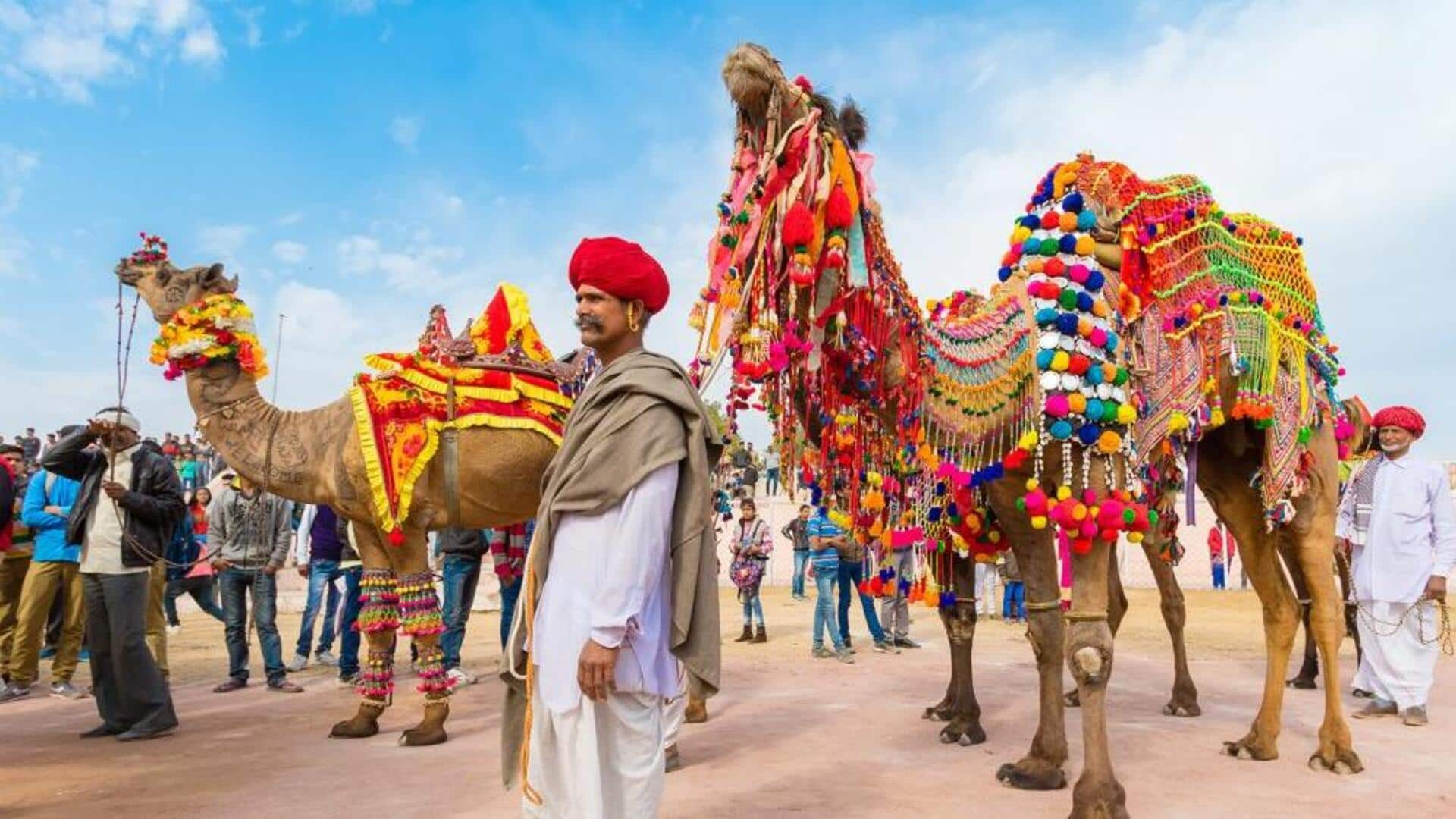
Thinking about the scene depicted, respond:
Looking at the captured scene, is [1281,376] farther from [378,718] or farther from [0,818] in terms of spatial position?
[0,818]

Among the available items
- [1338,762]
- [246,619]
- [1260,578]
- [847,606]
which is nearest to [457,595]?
[246,619]

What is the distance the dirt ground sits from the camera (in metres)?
4.40

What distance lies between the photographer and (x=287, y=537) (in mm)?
8992

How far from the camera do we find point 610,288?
2910mm

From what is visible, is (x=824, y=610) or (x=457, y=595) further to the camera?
(x=824, y=610)

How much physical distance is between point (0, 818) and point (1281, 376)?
22.4ft

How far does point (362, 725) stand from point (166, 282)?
124 inches

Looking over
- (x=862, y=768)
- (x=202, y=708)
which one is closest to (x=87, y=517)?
(x=202, y=708)

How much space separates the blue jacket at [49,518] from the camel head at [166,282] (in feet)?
8.38

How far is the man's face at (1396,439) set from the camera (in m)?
6.84

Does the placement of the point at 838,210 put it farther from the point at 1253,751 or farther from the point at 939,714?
the point at 1253,751

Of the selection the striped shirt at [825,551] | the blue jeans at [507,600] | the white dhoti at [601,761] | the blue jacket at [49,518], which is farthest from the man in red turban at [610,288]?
the striped shirt at [825,551]

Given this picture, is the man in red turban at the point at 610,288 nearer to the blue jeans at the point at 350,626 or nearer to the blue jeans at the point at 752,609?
the blue jeans at the point at 350,626

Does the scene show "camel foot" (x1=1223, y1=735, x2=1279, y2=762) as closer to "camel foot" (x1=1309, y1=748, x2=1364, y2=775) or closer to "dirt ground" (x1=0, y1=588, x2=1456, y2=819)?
"dirt ground" (x1=0, y1=588, x2=1456, y2=819)
